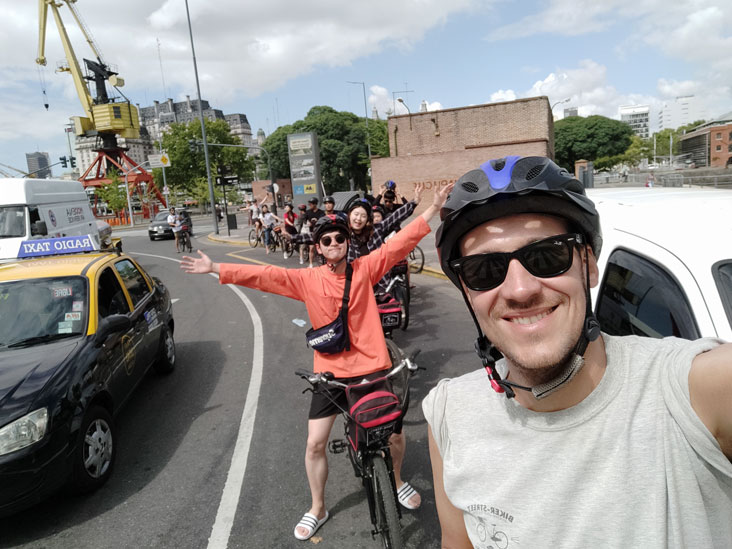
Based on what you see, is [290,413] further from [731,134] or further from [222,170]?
[731,134]

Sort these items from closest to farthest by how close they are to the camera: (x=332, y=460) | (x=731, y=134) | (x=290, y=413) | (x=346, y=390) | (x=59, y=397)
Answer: (x=346, y=390)
(x=59, y=397)
(x=332, y=460)
(x=290, y=413)
(x=731, y=134)

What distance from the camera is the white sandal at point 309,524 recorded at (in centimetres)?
312

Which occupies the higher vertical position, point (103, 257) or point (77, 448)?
point (103, 257)

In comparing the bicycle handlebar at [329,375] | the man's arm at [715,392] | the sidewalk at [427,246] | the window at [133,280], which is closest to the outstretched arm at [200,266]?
the bicycle handlebar at [329,375]

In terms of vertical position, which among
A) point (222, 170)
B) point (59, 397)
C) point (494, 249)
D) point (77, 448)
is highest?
point (222, 170)

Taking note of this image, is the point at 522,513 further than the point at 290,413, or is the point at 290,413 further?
the point at 290,413

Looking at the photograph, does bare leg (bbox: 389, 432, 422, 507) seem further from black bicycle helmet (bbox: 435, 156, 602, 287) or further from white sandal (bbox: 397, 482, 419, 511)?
black bicycle helmet (bbox: 435, 156, 602, 287)

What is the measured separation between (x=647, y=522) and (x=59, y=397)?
12.1ft

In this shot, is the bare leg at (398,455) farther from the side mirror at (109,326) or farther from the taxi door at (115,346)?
the side mirror at (109,326)

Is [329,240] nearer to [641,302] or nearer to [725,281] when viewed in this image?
[641,302]

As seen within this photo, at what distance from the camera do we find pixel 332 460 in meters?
4.09

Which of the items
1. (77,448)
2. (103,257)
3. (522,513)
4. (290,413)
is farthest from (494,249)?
(103,257)

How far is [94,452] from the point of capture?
3.73 meters

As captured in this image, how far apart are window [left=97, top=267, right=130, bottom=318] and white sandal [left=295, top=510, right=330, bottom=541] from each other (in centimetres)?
280
